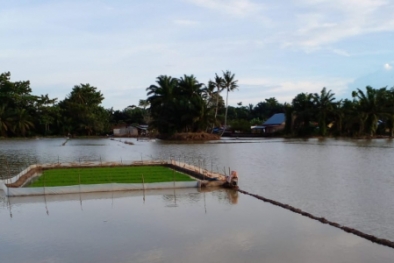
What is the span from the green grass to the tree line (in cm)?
2765

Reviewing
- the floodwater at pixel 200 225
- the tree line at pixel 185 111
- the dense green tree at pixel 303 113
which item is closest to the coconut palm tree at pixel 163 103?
the tree line at pixel 185 111

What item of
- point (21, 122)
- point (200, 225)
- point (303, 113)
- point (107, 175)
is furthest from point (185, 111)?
point (200, 225)

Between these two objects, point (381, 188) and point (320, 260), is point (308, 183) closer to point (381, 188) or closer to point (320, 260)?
point (381, 188)

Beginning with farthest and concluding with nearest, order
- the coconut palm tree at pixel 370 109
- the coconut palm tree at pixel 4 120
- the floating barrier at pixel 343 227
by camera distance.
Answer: the coconut palm tree at pixel 4 120, the coconut palm tree at pixel 370 109, the floating barrier at pixel 343 227

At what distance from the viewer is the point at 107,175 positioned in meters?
13.8

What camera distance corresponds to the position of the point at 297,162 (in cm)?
1888

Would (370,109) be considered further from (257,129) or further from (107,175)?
(107,175)

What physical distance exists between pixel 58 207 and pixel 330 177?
8.34 m

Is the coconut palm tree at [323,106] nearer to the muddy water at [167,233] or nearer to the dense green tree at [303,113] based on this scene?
the dense green tree at [303,113]

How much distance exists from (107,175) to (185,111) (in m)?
30.2

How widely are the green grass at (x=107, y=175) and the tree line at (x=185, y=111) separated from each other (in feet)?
90.7

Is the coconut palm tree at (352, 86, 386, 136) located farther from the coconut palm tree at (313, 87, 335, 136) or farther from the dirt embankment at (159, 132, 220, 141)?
the dirt embankment at (159, 132, 220, 141)

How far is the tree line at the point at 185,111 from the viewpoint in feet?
142

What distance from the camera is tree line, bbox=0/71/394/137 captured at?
4331 centimetres
